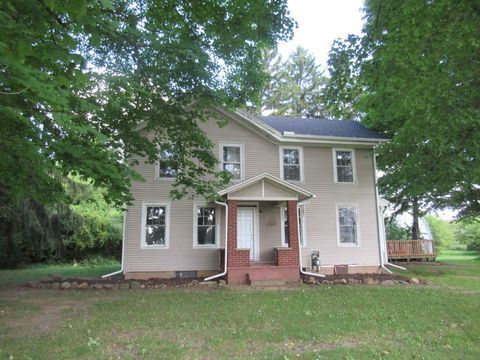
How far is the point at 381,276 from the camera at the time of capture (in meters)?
12.5

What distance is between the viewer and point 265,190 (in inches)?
473

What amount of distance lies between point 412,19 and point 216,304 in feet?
22.4

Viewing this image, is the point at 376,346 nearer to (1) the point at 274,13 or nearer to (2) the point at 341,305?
(2) the point at 341,305

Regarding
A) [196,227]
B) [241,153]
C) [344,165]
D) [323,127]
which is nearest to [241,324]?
[196,227]

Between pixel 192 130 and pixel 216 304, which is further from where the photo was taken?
pixel 192 130

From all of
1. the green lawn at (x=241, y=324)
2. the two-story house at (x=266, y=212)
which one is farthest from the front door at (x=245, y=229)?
the green lawn at (x=241, y=324)

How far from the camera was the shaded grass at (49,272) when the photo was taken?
41.1ft

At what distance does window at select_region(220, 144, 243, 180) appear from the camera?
13383 mm

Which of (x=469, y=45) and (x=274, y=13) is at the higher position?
(x=274, y=13)

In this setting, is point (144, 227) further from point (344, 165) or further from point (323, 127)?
point (323, 127)

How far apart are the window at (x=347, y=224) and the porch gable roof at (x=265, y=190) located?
2612 millimetres

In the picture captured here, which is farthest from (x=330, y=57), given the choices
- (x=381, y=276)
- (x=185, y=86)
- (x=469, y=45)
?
(x=381, y=276)

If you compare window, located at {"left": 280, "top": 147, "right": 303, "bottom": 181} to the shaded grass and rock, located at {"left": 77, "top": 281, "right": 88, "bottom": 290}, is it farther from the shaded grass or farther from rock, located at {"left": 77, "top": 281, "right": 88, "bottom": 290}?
the shaded grass

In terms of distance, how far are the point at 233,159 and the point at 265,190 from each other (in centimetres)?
222
